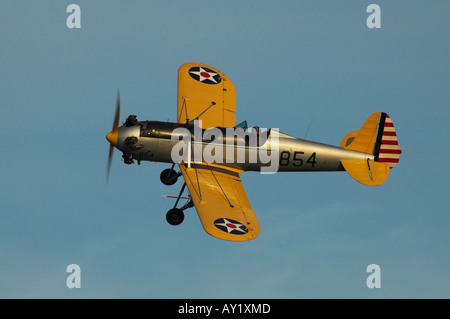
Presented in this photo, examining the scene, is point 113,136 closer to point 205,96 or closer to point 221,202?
point 205,96

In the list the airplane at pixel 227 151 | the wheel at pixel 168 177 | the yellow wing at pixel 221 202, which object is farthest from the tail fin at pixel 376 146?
the wheel at pixel 168 177

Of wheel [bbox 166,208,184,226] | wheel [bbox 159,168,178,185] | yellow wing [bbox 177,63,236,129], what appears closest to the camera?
wheel [bbox 166,208,184,226]

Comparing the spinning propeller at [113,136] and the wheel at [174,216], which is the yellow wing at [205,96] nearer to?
the spinning propeller at [113,136]

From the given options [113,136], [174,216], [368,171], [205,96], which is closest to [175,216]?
[174,216]

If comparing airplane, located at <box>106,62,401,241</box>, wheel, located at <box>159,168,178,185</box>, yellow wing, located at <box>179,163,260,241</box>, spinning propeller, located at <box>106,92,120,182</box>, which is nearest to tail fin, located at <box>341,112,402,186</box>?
airplane, located at <box>106,62,401,241</box>

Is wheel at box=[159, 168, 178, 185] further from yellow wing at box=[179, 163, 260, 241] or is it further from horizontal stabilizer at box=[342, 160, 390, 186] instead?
horizontal stabilizer at box=[342, 160, 390, 186]

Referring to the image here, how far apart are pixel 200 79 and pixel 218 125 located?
2098 millimetres

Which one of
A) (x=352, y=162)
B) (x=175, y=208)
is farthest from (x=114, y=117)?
(x=352, y=162)

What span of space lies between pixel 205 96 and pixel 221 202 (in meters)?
4.84

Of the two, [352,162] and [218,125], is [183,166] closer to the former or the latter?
[218,125]

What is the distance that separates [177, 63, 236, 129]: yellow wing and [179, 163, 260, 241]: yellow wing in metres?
1.72

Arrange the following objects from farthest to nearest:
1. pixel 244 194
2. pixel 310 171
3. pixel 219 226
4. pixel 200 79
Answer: pixel 200 79
pixel 310 171
pixel 244 194
pixel 219 226

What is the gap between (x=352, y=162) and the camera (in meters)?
26.3

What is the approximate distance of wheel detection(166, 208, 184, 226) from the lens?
82.3ft
